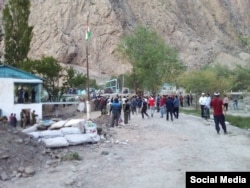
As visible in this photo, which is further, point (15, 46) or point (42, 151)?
point (15, 46)

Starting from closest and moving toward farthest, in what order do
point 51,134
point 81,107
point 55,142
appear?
point 55,142 < point 51,134 < point 81,107

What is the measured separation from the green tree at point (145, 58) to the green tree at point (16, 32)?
12.7 meters

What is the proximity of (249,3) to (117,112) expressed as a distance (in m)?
74.4

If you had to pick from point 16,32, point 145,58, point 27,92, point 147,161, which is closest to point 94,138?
point 147,161

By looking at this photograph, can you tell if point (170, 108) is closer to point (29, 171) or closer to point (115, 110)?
point (115, 110)

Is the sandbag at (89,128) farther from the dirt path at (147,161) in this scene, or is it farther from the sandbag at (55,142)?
the sandbag at (55,142)

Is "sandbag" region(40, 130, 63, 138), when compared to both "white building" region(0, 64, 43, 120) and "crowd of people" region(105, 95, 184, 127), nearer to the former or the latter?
"crowd of people" region(105, 95, 184, 127)

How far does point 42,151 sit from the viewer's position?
1299 centimetres

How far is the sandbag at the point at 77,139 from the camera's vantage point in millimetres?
14116

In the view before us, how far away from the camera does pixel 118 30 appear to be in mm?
66375

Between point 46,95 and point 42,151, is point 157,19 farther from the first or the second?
point 42,151

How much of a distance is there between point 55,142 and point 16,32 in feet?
88.2

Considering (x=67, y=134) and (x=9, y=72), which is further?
(x=9, y=72)

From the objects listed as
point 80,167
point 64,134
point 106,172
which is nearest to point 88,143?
point 64,134
